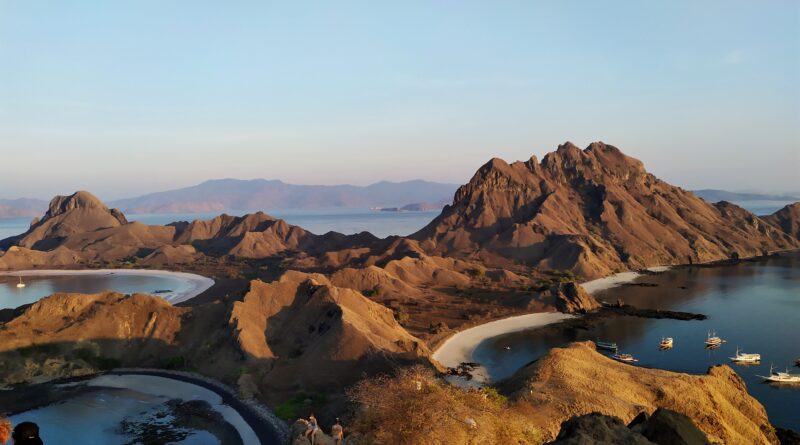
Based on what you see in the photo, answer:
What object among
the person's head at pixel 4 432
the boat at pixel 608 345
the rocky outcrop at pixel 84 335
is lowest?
the boat at pixel 608 345

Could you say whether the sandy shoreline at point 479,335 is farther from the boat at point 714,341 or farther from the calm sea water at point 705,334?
the boat at point 714,341

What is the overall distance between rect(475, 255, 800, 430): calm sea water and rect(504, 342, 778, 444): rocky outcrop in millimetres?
11671

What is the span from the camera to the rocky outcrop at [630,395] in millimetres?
38156

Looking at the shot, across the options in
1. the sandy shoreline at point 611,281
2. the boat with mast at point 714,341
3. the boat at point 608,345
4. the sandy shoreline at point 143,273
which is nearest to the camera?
the boat at point 608,345

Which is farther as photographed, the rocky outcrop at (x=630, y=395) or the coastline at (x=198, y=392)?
the coastline at (x=198, y=392)

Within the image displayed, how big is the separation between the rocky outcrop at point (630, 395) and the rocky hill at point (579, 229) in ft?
318

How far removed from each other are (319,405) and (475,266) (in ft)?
331

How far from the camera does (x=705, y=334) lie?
83.8 metres

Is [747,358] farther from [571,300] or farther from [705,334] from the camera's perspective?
[571,300]

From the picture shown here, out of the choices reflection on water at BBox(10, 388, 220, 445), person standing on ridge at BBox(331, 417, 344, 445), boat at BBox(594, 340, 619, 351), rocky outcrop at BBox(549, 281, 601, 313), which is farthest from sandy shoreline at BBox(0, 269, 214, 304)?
person standing on ridge at BBox(331, 417, 344, 445)

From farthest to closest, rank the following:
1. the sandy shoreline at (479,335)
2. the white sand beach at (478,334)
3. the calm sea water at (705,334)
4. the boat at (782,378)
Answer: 1. the white sand beach at (478,334)
2. the sandy shoreline at (479,335)
3. the calm sea water at (705,334)
4. the boat at (782,378)

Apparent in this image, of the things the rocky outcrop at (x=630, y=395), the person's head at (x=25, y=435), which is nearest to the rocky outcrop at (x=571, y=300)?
the rocky outcrop at (x=630, y=395)

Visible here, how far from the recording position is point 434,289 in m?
123

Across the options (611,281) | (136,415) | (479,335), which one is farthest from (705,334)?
(136,415)
